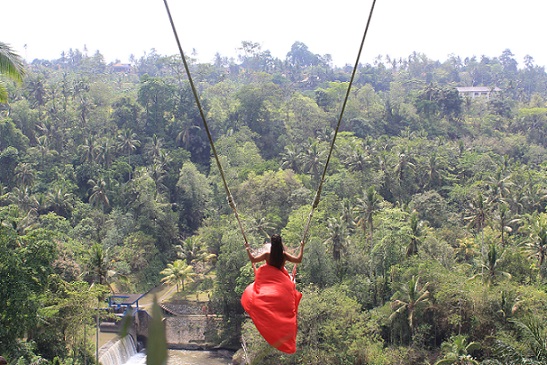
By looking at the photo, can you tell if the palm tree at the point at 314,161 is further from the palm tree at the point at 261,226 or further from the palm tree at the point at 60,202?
the palm tree at the point at 60,202

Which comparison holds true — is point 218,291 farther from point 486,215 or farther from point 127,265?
point 486,215

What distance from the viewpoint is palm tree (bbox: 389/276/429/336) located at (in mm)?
18703

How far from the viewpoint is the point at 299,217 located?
88.3ft

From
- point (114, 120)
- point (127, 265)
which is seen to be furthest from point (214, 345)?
point (114, 120)

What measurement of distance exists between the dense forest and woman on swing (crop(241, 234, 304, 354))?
295 inches

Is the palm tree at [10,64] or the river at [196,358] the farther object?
the river at [196,358]

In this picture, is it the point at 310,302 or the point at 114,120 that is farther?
the point at 114,120

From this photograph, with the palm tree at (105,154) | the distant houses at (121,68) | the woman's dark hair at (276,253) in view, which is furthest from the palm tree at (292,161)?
the distant houses at (121,68)

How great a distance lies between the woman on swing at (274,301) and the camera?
2828 millimetres

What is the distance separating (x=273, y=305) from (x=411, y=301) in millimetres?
16930

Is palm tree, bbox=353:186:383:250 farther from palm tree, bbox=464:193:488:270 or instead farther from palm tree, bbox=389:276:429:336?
palm tree, bbox=389:276:429:336

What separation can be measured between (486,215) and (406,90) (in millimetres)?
Result: 39034

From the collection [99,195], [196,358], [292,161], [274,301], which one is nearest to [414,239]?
[196,358]

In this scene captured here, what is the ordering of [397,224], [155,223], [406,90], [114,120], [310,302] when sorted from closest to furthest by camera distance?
[310,302], [397,224], [155,223], [114,120], [406,90]
